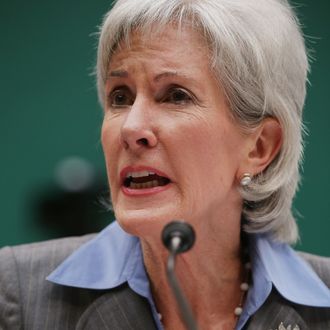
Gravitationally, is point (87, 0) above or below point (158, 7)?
below

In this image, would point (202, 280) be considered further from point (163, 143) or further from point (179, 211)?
point (163, 143)

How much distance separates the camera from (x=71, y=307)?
6.47 feet

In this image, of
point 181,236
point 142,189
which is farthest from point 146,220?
point 181,236

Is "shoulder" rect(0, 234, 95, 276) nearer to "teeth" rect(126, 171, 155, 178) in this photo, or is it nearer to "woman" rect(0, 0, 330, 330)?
"woman" rect(0, 0, 330, 330)

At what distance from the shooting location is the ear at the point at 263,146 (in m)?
1.98

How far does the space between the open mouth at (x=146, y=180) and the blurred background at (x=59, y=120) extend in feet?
5.48

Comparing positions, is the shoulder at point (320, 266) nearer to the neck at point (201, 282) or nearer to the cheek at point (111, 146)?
the neck at point (201, 282)

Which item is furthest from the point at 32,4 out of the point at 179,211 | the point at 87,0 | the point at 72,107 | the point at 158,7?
the point at 179,211

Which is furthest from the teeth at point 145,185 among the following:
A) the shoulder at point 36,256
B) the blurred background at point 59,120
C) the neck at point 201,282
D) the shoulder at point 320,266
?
the blurred background at point 59,120

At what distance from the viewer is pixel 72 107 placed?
144 inches

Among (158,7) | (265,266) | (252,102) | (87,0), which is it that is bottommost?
(265,266)

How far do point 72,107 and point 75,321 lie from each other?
73.5 inches

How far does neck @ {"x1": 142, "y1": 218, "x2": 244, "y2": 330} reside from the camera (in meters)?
1.99

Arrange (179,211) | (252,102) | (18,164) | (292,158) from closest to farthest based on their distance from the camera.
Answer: (179,211) → (252,102) → (292,158) → (18,164)
